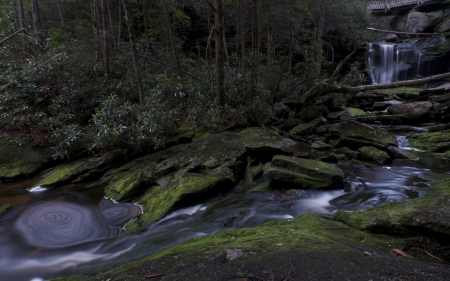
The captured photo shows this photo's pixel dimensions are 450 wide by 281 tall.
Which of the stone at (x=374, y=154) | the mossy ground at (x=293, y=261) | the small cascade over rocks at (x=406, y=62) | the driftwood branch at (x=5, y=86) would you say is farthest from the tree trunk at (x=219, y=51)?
the small cascade over rocks at (x=406, y=62)

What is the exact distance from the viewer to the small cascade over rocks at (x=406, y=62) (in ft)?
74.3

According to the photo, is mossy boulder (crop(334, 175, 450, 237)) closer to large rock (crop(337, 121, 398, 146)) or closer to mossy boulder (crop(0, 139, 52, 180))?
large rock (crop(337, 121, 398, 146))

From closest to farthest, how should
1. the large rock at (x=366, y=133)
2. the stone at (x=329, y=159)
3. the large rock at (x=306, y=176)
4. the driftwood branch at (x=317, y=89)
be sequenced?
the large rock at (x=306, y=176)
the stone at (x=329, y=159)
the large rock at (x=366, y=133)
the driftwood branch at (x=317, y=89)

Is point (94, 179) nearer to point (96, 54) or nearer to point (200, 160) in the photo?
point (200, 160)

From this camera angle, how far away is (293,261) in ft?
8.63

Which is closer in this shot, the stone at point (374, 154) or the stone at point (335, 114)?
the stone at point (374, 154)

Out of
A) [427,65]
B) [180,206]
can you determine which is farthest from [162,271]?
[427,65]

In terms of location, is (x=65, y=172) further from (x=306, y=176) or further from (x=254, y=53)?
(x=254, y=53)

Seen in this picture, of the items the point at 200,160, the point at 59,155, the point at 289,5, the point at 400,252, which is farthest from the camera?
the point at 289,5

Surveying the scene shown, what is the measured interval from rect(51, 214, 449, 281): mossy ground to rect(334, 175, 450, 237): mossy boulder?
15 cm

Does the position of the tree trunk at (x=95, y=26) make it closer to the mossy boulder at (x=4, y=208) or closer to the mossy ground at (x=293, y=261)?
the mossy boulder at (x=4, y=208)

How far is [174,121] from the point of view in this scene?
31.1ft

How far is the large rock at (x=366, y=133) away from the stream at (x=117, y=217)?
5.75ft

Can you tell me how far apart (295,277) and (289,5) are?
14.9m
